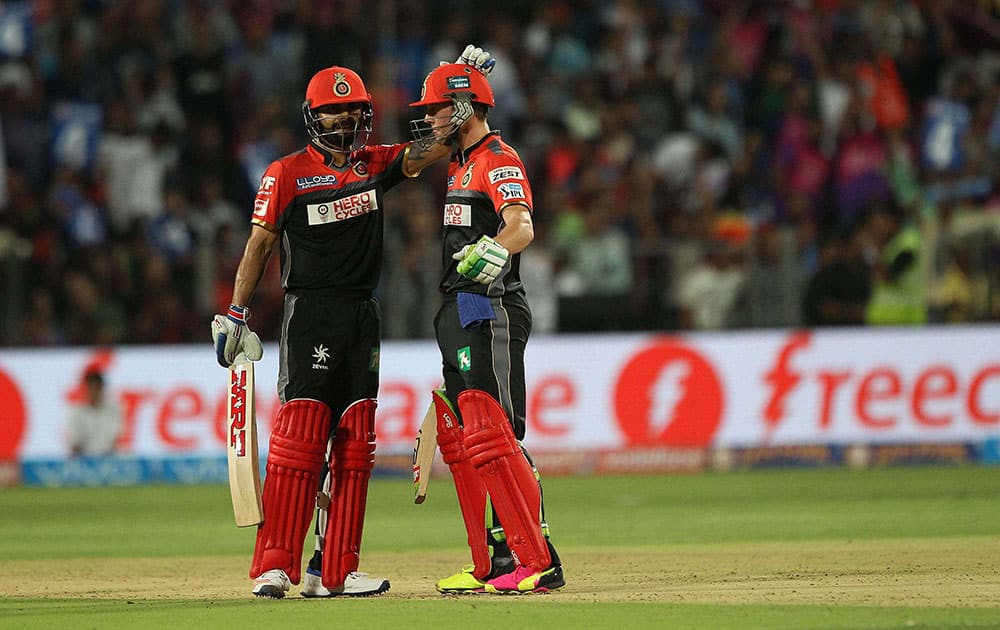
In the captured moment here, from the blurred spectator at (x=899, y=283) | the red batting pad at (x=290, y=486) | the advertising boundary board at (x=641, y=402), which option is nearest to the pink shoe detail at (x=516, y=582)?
the red batting pad at (x=290, y=486)

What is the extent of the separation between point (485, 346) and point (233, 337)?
49.6 inches

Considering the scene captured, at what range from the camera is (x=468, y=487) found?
8.25 meters

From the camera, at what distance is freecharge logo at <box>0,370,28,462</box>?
16500mm

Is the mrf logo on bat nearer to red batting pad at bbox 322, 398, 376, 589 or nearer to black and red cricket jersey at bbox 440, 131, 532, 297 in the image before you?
red batting pad at bbox 322, 398, 376, 589

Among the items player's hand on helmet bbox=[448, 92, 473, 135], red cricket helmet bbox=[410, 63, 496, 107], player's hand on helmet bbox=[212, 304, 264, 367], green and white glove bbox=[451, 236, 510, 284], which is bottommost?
player's hand on helmet bbox=[212, 304, 264, 367]

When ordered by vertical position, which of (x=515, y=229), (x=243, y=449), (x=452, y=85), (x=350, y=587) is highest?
(x=452, y=85)

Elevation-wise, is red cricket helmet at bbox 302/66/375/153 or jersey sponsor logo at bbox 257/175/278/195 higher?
red cricket helmet at bbox 302/66/375/153

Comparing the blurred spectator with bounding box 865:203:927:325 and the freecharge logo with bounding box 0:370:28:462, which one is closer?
the freecharge logo with bounding box 0:370:28:462

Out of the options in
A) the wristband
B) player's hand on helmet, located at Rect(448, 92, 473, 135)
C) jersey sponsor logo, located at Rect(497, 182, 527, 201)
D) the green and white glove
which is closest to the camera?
the green and white glove

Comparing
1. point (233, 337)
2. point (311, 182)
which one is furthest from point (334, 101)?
point (233, 337)

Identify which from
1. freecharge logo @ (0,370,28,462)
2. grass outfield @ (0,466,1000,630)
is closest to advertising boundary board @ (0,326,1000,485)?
freecharge logo @ (0,370,28,462)

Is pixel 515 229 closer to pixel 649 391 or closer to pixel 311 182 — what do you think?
pixel 311 182

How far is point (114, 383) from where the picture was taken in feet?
54.5

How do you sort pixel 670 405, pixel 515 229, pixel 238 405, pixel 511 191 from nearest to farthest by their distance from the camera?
pixel 515 229 < pixel 511 191 < pixel 238 405 < pixel 670 405
